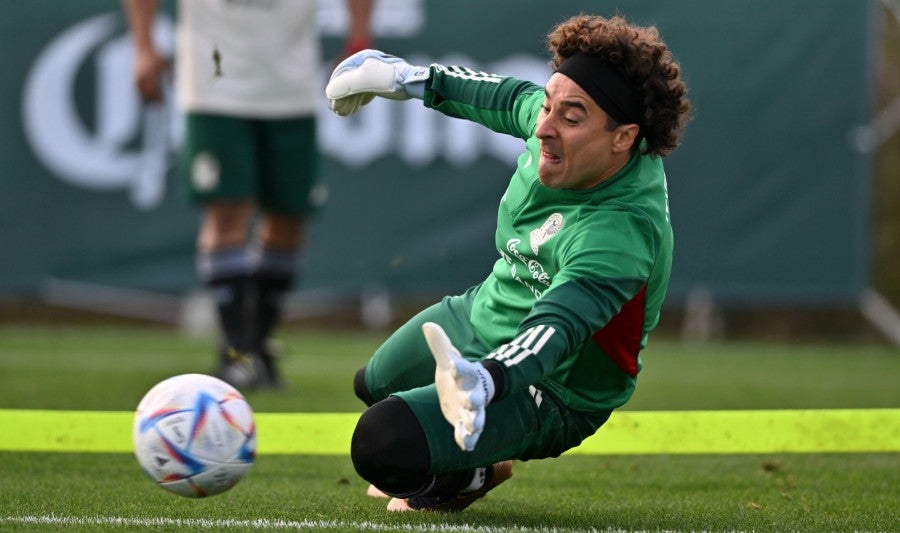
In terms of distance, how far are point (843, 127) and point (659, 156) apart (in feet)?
20.4

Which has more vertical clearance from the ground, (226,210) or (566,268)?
(566,268)

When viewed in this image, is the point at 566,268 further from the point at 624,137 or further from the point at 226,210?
the point at 226,210

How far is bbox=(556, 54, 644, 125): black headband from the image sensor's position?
124 inches

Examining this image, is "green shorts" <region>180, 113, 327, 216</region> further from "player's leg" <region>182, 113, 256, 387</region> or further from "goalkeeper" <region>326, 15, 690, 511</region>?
"goalkeeper" <region>326, 15, 690, 511</region>

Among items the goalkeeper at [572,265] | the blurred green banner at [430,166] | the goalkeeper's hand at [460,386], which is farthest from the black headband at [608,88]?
the blurred green banner at [430,166]

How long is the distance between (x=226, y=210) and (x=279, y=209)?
9.5 inches

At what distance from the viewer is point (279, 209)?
6141 millimetres

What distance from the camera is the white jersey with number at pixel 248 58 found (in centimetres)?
600

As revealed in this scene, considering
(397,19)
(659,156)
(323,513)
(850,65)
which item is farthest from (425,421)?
(850,65)

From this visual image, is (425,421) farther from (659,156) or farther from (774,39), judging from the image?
(774,39)

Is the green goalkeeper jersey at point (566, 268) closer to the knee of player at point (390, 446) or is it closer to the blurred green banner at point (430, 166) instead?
the knee of player at point (390, 446)

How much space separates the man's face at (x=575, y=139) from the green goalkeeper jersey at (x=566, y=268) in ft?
0.18

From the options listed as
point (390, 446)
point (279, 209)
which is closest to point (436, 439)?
point (390, 446)

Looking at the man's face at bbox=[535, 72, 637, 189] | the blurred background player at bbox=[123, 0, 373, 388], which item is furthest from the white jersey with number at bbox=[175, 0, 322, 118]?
the man's face at bbox=[535, 72, 637, 189]
